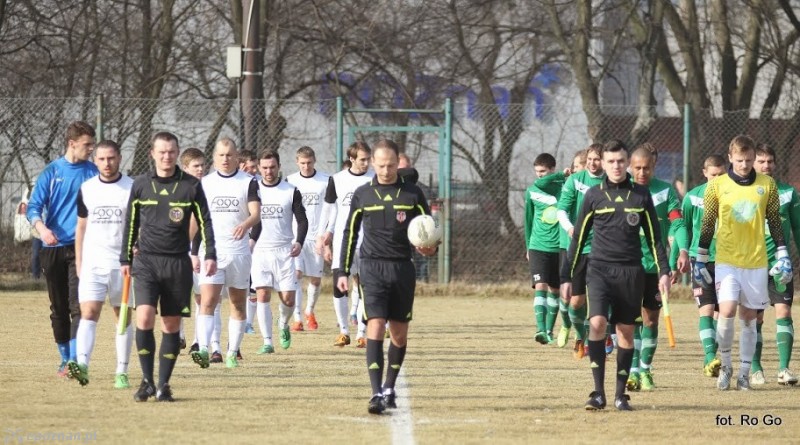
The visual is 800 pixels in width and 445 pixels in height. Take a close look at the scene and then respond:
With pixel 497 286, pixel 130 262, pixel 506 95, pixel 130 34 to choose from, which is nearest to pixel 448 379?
pixel 130 262

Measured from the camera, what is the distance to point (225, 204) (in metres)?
11.8

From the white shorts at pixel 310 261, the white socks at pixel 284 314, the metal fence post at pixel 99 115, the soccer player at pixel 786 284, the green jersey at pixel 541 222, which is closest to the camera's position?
the soccer player at pixel 786 284

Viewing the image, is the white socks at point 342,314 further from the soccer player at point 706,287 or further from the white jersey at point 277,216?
the soccer player at point 706,287

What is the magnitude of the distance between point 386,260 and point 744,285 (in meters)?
3.08

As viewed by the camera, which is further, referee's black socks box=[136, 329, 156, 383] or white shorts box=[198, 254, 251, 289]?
white shorts box=[198, 254, 251, 289]

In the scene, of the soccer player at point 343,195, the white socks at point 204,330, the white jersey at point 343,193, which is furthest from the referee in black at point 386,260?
the white jersey at point 343,193

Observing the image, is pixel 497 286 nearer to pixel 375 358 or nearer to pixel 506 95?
pixel 506 95

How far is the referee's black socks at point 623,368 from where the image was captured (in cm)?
942

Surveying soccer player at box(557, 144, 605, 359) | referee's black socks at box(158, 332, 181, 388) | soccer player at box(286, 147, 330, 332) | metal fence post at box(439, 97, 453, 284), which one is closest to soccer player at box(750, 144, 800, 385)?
soccer player at box(557, 144, 605, 359)

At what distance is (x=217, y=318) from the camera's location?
1266 centimetres

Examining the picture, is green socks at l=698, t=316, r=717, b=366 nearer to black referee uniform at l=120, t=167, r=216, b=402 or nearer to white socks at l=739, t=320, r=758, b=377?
white socks at l=739, t=320, r=758, b=377

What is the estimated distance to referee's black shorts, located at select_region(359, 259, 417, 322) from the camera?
30.2 feet

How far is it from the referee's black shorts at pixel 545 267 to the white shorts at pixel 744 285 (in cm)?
385

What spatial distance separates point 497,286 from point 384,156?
11213 mm
